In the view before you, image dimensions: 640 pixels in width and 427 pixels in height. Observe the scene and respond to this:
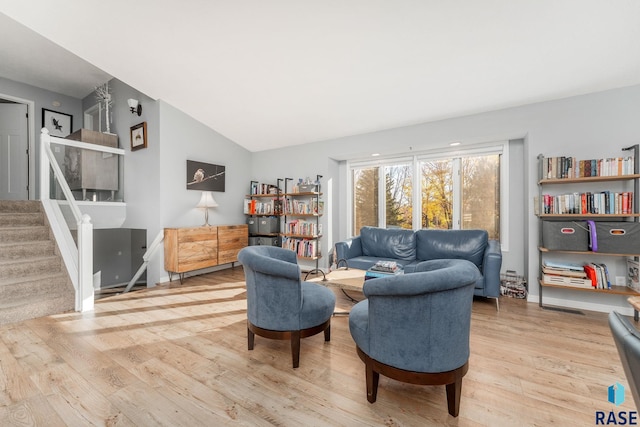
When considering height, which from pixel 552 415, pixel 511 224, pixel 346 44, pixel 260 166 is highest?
pixel 346 44

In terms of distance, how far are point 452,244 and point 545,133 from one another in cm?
179

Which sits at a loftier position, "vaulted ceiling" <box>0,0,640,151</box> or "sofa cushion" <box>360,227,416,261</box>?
"vaulted ceiling" <box>0,0,640,151</box>

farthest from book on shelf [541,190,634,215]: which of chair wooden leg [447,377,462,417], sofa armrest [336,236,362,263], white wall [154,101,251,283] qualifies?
white wall [154,101,251,283]

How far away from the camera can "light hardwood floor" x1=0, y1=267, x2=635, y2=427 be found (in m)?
1.54

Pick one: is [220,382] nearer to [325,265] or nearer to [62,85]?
[325,265]

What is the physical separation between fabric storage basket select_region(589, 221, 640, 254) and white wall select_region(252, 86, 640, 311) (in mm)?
567

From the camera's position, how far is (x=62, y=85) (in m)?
5.39

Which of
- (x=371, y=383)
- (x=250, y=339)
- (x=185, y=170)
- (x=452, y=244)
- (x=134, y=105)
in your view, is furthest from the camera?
(x=185, y=170)

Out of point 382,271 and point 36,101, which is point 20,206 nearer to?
point 36,101

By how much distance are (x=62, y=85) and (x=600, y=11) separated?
8259mm

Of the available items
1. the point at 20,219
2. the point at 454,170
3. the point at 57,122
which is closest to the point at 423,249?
the point at 454,170

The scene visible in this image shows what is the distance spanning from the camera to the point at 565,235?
302 cm

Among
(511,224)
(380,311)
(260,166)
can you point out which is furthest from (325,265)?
(380,311)

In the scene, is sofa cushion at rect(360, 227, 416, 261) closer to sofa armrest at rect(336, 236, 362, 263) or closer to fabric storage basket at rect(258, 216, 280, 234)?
sofa armrest at rect(336, 236, 362, 263)
